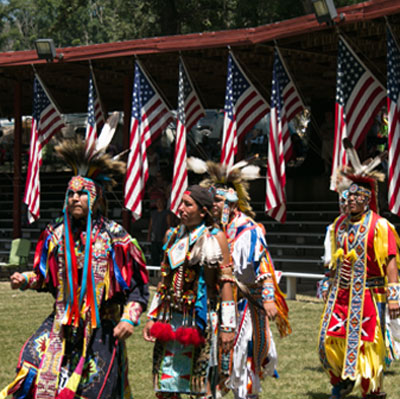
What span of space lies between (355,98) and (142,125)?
166 inches

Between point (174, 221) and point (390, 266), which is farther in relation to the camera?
point (174, 221)

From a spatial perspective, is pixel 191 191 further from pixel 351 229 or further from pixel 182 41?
pixel 182 41

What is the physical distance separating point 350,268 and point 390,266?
333mm

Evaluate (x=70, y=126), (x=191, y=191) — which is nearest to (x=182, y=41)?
(x=191, y=191)

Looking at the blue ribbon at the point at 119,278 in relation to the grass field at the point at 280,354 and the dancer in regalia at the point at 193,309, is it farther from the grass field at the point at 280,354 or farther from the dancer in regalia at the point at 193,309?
the grass field at the point at 280,354

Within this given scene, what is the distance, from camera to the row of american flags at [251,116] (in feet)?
46.2

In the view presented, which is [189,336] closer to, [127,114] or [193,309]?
[193,309]

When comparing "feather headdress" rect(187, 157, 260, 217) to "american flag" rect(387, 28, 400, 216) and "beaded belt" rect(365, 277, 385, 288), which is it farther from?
"american flag" rect(387, 28, 400, 216)

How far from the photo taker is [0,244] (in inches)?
872

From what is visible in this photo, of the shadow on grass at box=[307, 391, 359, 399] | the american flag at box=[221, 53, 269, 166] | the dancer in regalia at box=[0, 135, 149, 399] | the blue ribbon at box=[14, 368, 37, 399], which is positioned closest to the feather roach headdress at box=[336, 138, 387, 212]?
the shadow on grass at box=[307, 391, 359, 399]

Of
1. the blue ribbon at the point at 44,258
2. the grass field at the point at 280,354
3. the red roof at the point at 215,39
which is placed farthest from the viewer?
the red roof at the point at 215,39

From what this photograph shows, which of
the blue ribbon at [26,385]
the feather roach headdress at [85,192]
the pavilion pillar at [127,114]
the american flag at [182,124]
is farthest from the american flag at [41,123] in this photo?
Answer: the blue ribbon at [26,385]

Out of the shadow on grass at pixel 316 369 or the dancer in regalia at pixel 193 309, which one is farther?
the shadow on grass at pixel 316 369

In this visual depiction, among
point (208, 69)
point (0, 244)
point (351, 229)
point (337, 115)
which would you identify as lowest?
point (0, 244)
